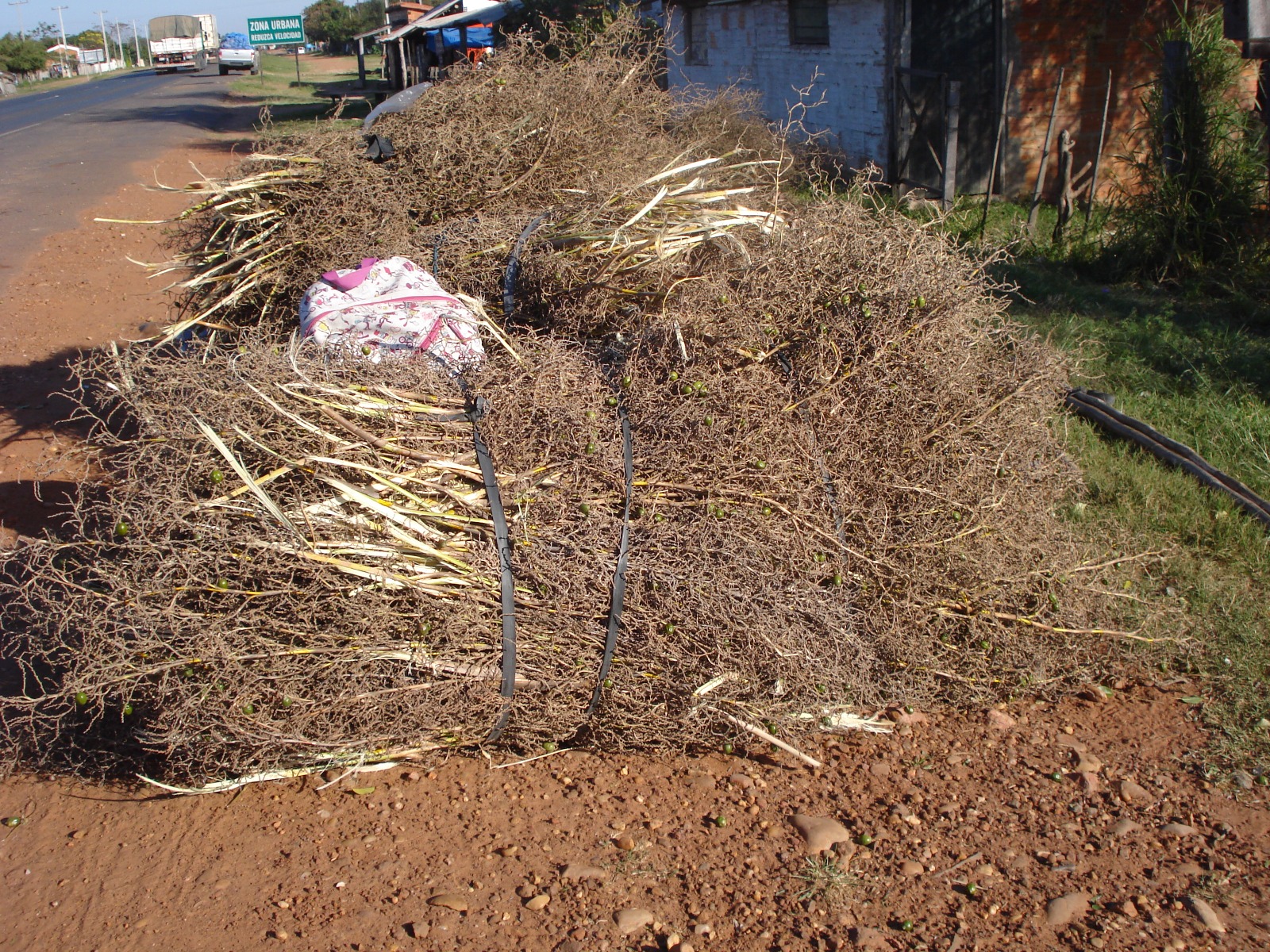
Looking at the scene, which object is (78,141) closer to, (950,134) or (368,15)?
(950,134)

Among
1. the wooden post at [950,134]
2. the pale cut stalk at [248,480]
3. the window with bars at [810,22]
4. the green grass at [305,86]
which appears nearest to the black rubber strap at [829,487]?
the pale cut stalk at [248,480]

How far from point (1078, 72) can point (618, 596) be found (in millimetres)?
9740

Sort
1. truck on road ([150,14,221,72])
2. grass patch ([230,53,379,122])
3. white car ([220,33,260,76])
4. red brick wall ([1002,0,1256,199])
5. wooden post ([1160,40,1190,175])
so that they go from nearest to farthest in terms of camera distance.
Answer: wooden post ([1160,40,1190,175]) < red brick wall ([1002,0,1256,199]) < grass patch ([230,53,379,122]) < white car ([220,33,260,76]) < truck on road ([150,14,221,72])

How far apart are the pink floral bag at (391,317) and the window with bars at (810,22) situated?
32.0 feet

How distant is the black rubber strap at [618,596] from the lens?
295cm

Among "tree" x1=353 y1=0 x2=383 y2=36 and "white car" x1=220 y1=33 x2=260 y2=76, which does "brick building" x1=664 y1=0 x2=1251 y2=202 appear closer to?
"white car" x1=220 y1=33 x2=260 y2=76

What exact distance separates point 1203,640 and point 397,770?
116 inches

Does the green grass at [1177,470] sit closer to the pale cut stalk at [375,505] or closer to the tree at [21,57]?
the pale cut stalk at [375,505]

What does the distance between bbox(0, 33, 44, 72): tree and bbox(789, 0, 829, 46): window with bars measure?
74.4 m

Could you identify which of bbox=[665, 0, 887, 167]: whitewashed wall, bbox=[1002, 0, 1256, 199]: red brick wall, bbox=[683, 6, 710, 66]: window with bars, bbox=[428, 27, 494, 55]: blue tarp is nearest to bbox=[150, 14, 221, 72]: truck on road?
bbox=[428, 27, 494, 55]: blue tarp

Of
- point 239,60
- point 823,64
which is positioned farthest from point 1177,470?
point 239,60

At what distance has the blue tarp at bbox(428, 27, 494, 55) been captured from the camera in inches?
958

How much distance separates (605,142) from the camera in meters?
5.51

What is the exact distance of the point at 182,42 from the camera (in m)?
62.9
